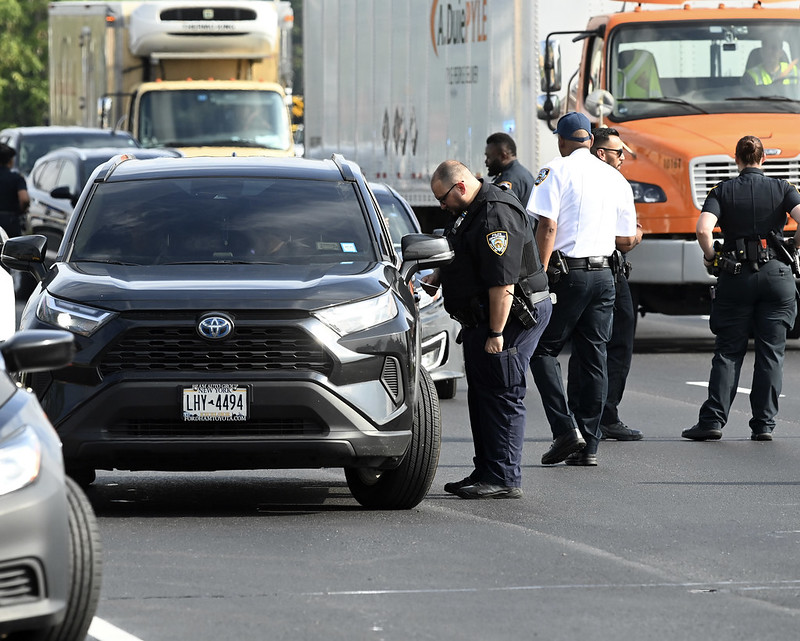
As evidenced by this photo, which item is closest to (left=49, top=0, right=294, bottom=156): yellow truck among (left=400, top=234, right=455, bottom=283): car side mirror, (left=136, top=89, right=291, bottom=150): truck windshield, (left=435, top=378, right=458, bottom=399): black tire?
(left=136, top=89, right=291, bottom=150): truck windshield

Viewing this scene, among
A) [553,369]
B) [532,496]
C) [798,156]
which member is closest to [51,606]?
[532,496]

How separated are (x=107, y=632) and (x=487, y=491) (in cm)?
339

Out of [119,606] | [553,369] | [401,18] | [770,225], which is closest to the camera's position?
[119,606]

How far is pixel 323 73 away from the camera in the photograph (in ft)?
84.9

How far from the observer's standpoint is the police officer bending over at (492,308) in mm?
9227

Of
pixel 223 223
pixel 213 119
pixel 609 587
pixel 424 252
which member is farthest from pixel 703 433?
pixel 213 119

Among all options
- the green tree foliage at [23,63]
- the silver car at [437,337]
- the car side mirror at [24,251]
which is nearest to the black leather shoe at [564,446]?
the silver car at [437,337]

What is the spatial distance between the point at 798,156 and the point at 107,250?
30.0 feet

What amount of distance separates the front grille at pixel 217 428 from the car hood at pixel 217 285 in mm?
497

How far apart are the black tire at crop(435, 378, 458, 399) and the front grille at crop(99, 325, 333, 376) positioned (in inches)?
235

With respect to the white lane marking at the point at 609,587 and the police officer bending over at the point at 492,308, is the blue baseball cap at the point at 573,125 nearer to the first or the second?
the police officer bending over at the point at 492,308

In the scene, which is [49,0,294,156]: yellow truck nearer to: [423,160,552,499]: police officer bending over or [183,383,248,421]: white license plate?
[423,160,552,499]: police officer bending over

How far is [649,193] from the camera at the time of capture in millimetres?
17062

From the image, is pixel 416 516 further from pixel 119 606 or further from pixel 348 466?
pixel 119 606
